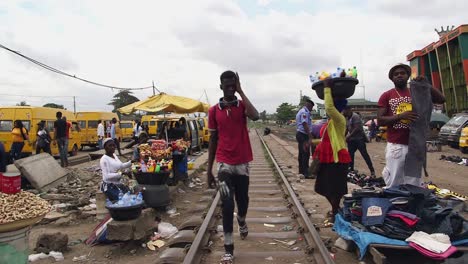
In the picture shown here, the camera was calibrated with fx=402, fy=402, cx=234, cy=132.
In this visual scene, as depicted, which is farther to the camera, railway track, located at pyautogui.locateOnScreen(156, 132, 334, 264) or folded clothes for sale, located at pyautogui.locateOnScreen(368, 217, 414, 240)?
railway track, located at pyautogui.locateOnScreen(156, 132, 334, 264)

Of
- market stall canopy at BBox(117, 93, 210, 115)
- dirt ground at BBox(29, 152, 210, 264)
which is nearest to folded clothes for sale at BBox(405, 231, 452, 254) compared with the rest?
dirt ground at BBox(29, 152, 210, 264)

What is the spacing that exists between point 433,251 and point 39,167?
9079 mm

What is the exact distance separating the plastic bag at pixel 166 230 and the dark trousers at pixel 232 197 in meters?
1.80

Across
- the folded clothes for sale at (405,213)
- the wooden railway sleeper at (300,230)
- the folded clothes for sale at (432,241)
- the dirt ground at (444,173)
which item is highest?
the folded clothes for sale at (405,213)

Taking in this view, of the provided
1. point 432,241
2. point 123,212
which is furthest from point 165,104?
point 432,241

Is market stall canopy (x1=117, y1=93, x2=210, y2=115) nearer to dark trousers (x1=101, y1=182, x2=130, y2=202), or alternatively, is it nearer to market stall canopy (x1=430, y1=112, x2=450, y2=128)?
dark trousers (x1=101, y1=182, x2=130, y2=202)

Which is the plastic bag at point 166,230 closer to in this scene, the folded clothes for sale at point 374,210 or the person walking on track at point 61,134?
the folded clothes for sale at point 374,210

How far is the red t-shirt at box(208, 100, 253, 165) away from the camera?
432 cm

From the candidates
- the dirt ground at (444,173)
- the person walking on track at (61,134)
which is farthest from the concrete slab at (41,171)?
the dirt ground at (444,173)

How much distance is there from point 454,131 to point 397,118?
1698 centimetres

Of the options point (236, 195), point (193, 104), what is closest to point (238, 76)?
point (236, 195)

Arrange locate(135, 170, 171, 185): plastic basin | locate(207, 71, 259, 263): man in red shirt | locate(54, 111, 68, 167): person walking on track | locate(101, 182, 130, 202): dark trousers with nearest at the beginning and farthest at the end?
locate(207, 71, 259, 263): man in red shirt
locate(101, 182, 130, 202): dark trousers
locate(135, 170, 171, 185): plastic basin
locate(54, 111, 68, 167): person walking on track

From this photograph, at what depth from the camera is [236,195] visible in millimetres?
4637

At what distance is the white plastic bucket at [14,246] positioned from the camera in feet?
11.3
